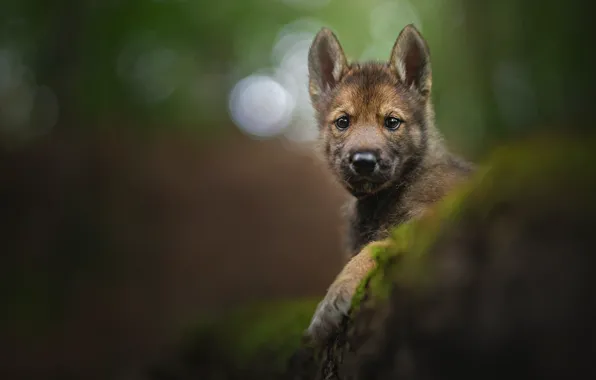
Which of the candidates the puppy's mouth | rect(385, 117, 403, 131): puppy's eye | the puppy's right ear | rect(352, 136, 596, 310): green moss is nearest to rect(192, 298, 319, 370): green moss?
the puppy's mouth

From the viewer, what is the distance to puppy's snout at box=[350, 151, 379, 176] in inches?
167

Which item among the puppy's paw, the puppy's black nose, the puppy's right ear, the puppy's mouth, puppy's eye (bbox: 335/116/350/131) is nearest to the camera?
the puppy's paw

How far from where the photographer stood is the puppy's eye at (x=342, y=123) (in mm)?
4828

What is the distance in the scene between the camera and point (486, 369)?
89.7 inches

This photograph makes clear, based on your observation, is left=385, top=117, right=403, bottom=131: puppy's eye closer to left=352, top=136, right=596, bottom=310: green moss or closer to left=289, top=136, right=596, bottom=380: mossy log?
left=352, top=136, right=596, bottom=310: green moss

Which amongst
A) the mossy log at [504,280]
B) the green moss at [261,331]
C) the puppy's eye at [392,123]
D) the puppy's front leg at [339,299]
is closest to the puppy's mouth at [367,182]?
the puppy's eye at [392,123]

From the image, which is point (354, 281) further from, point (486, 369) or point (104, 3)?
point (104, 3)

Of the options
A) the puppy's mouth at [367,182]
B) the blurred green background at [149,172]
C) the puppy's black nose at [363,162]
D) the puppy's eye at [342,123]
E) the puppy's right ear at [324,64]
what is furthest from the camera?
the blurred green background at [149,172]

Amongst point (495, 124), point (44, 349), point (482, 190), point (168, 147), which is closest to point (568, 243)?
point (482, 190)

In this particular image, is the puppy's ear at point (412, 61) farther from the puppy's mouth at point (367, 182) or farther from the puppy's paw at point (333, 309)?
the puppy's paw at point (333, 309)

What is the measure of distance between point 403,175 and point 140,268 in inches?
506

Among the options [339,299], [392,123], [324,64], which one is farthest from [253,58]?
[339,299]

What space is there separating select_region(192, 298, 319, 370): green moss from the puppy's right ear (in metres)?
2.01

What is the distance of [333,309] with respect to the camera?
336 centimetres
